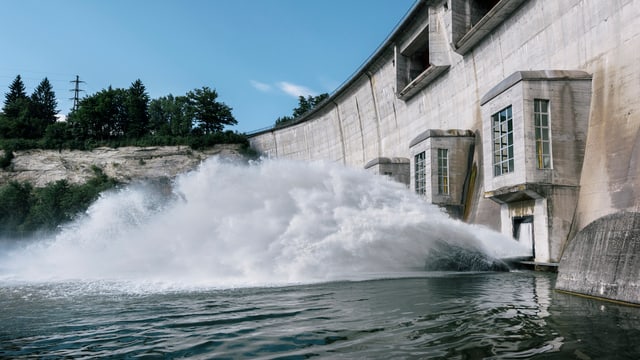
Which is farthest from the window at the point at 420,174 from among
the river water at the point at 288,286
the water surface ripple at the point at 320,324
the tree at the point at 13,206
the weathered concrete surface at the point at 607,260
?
the tree at the point at 13,206

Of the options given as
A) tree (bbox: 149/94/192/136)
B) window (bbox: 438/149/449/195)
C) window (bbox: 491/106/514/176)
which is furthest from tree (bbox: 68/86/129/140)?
window (bbox: 491/106/514/176)

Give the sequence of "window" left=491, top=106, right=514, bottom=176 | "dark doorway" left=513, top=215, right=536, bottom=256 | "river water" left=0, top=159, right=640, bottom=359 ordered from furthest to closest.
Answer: "window" left=491, top=106, right=514, bottom=176 → "dark doorway" left=513, top=215, right=536, bottom=256 → "river water" left=0, top=159, right=640, bottom=359

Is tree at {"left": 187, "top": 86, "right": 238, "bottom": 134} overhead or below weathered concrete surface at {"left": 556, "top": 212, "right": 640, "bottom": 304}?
overhead

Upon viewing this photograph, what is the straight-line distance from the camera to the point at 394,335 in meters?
5.45

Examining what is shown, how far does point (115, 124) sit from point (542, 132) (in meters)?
69.0

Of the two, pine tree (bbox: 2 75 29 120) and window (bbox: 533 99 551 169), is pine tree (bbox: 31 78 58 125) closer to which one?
pine tree (bbox: 2 75 29 120)

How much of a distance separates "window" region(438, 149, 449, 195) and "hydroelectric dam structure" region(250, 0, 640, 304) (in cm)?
4

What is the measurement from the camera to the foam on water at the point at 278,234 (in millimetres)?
11562

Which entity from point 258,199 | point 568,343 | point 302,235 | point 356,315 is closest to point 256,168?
point 258,199

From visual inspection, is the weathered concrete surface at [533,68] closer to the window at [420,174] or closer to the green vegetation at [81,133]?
the window at [420,174]

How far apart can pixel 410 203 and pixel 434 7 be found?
13.4 metres

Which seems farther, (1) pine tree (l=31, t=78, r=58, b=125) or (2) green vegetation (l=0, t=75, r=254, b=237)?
(1) pine tree (l=31, t=78, r=58, b=125)

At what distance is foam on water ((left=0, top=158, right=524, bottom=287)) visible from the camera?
11.6m

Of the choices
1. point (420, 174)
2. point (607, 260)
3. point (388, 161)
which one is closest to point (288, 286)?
point (607, 260)
